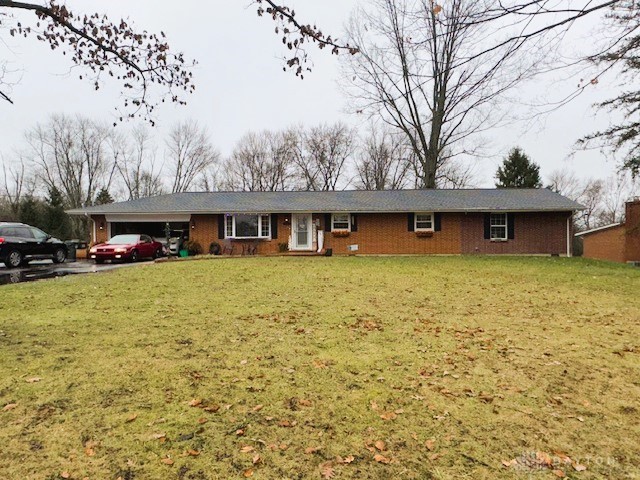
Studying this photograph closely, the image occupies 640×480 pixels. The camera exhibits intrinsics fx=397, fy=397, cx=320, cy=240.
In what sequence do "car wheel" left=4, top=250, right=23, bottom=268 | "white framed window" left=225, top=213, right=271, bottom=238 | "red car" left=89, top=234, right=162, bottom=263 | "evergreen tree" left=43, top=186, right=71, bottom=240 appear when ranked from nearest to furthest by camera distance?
"car wheel" left=4, top=250, right=23, bottom=268 < "red car" left=89, top=234, right=162, bottom=263 < "white framed window" left=225, top=213, right=271, bottom=238 < "evergreen tree" left=43, top=186, right=71, bottom=240

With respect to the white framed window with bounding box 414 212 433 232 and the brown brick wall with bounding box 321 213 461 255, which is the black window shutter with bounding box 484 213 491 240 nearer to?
the brown brick wall with bounding box 321 213 461 255

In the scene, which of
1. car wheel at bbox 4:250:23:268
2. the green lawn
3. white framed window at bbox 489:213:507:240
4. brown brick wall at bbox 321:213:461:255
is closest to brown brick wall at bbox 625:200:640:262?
white framed window at bbox 489:213:507:240

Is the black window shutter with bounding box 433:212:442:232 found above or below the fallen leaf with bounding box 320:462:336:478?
above

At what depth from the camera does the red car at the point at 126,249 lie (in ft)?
55.5

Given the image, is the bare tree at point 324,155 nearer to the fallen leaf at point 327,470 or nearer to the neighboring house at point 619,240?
the neighboring house at point 619,240

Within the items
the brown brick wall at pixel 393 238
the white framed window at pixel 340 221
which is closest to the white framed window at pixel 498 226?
the brown brick wall at pixel 393 238

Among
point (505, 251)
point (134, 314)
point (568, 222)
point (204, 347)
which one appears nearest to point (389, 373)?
point (204, 347)

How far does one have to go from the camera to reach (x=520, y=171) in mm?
36469

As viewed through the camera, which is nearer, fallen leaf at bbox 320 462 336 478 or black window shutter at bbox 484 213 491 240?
fallen leaf at bbox 320 462 336 478

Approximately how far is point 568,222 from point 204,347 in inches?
762

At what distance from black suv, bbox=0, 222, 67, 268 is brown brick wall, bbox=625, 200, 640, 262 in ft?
75.3

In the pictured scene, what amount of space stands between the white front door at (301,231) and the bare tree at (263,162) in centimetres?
2211

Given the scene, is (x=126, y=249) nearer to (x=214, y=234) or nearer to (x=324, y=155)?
(x=214, y=234)

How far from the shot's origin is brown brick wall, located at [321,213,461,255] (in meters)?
19.2
